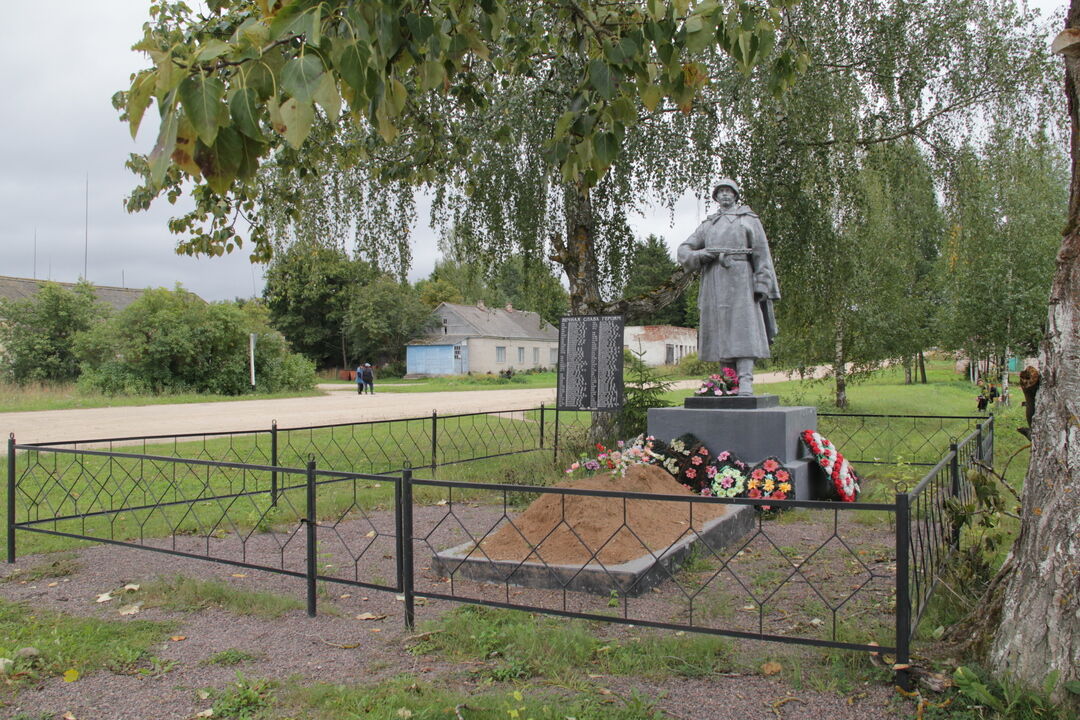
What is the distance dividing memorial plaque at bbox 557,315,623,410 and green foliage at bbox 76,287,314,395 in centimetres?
1824

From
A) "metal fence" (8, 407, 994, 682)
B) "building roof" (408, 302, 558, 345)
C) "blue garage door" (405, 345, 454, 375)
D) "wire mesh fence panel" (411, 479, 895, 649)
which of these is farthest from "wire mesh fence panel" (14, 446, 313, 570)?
"blue garage door" (405, 345, 454, 375)

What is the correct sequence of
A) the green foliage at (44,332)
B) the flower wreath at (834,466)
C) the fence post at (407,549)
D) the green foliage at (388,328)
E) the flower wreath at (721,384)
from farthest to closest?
the green foliage at (388,328) → the green foliage at (44,332) → the flower wreath at (721,384) → the flower wreath at (834,466) → the fence post at (407,549)

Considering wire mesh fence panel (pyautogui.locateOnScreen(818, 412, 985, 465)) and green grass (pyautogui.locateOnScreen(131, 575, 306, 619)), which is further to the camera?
wire mesh fence panel (pyautogui.locateOnScreen(818, 412, 985, 465))

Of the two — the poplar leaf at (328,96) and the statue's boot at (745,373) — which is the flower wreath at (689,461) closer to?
the statue's boot at (745,373)

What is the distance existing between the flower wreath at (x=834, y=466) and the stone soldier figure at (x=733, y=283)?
754 millimetres

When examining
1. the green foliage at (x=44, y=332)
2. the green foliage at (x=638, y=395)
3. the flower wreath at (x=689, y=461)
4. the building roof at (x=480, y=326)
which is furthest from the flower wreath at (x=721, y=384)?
the building roof at (x=480, y=326)

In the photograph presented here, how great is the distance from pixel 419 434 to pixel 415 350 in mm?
32092

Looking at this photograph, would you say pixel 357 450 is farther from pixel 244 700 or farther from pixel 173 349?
pixel 173 349

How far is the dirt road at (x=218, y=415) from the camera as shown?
45.1ft

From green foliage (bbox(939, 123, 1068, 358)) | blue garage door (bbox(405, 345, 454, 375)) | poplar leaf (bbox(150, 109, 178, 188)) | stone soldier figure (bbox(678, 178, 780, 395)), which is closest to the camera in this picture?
poplar leaf (bbox(150, 109, 178, 188))

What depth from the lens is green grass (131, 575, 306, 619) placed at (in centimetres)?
453

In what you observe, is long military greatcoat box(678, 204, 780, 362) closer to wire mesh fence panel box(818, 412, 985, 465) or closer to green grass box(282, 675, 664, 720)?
wire mesh fence panel box(818, 412, 985, 465)

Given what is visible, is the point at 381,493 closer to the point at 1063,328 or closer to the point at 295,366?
the point at 1063,328

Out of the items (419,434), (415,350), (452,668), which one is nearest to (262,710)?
(452,668)
